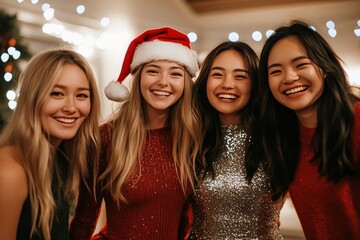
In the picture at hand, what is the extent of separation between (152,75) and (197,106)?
0.32 metres

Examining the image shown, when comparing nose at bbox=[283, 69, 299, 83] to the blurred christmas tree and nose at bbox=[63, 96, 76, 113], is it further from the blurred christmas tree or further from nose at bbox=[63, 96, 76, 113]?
the blurred christmas tree

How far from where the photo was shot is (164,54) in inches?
75.7

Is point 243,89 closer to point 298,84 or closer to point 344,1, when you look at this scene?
point 298,84

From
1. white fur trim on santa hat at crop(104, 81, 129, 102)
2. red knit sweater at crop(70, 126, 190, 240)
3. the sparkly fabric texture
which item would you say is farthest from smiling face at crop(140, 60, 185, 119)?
the sparkly fabric texture

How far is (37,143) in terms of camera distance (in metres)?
1.36

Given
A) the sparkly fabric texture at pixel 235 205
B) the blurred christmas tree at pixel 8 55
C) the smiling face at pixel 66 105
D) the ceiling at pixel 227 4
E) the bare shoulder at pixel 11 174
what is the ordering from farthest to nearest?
1. the ceiling at pixel 227 4
2. the blurred christmas tree at pixel 8 55
3. the sparkly fabric texture at pixel 235 205
4. the smiling face at pixel 66 105
5. the bare shoulder at pixel 11 174

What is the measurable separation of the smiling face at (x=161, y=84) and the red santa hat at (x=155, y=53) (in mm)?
39

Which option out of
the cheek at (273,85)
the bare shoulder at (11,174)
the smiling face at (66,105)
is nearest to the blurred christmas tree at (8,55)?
the smiling face at (66,105)

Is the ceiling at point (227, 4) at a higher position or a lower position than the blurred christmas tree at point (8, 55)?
higher

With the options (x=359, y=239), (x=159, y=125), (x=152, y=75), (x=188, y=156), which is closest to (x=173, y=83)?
(x=152, y=75)

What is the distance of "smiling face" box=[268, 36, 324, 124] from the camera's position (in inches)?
63.0

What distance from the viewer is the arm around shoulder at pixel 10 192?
124 cm

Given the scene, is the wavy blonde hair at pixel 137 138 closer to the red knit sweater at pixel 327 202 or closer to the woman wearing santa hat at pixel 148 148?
the woman wearing santa hat at pixel 148 148

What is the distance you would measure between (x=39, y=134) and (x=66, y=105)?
0.53 feet
